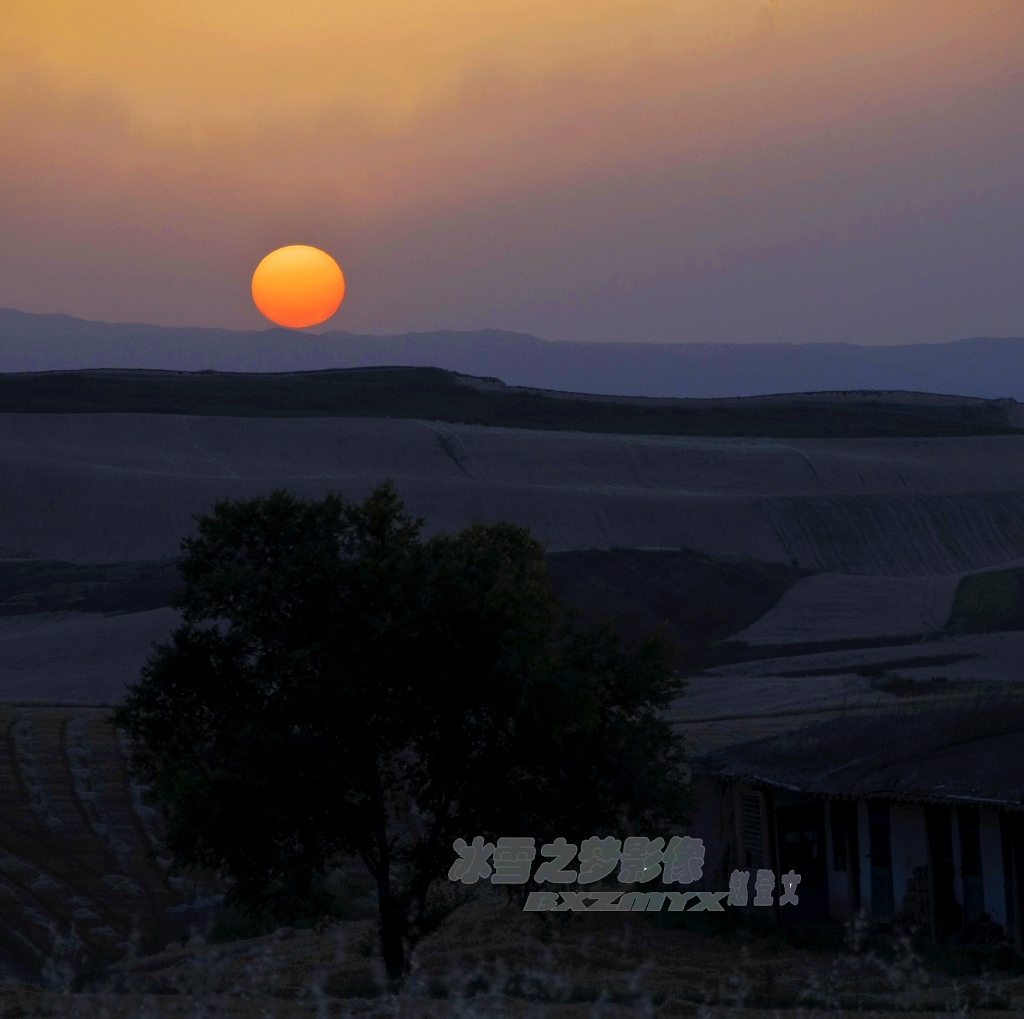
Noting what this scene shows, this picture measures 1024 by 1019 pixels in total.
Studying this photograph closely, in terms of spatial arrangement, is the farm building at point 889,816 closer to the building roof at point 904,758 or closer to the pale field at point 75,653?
the building roof at point 904,758

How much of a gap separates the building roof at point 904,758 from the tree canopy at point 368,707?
3753 millimetres

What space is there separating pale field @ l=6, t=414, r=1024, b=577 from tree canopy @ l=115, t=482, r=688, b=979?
46598 mm

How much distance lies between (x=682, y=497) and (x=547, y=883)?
56852 mm

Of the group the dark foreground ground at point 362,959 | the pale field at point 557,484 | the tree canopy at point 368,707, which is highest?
the pale field at point 557,484

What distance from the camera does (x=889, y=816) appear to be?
16.8 metres

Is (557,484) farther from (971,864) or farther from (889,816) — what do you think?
(971,864)

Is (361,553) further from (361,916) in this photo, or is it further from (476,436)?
(476,436)

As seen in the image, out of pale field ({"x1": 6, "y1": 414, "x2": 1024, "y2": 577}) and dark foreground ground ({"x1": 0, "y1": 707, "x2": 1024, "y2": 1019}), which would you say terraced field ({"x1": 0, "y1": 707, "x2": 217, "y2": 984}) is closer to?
dark foreground ground ({"x1": 0, "y1": 707, "x2": 1024, "y2": 1019})

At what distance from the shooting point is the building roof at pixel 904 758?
51.3 feet

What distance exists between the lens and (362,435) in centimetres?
8406

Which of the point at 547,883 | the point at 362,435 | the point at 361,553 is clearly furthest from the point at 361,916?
the point at 362,435

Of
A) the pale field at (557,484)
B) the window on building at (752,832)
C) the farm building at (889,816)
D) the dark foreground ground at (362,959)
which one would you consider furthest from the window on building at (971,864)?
the pale field at (557,484)

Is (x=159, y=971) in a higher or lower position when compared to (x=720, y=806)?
lower

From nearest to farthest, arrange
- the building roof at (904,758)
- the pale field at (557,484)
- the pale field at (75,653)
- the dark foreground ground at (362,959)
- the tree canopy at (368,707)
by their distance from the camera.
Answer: the dark foreground ground at (362,959), the tree canopy at (368,707), the building roof at (904,758), the pale field at (75,653), the pale field at (557,484)
